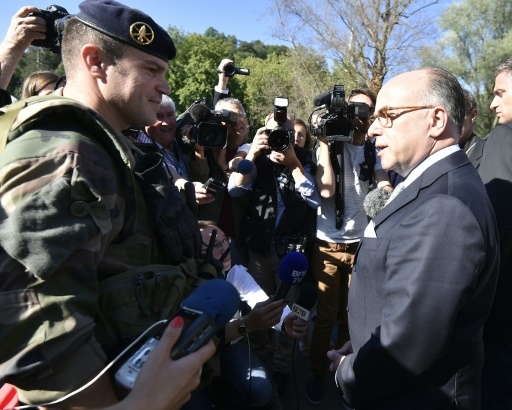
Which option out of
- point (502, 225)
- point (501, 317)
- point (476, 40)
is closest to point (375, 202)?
point (502, 225)

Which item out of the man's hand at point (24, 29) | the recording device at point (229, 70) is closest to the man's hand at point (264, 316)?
the man's hand at point (24, 29)

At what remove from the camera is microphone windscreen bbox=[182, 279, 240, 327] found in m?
1.07

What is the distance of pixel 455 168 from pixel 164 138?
7.77ft

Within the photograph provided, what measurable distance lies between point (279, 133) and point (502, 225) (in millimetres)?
1720

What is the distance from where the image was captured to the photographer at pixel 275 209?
3510 millimetres

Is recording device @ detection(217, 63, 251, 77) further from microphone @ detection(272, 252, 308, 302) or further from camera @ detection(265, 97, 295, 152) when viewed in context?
microphone @ detection(272, 252, 308, 302)

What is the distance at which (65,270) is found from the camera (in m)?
1.00

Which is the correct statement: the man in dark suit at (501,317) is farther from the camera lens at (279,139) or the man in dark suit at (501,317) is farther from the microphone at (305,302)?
the camera lens at (279,139)

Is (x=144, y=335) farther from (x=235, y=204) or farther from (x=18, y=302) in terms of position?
(x=235, y=204)

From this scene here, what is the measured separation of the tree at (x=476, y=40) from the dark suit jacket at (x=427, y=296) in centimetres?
2885

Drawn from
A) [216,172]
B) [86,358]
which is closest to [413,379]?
[86,358]

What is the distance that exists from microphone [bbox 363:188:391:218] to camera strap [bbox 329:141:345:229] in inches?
14.8

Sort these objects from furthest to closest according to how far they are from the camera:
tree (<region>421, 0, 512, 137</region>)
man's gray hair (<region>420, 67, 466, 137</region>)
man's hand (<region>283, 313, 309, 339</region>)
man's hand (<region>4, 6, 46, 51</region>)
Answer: tree (<region>421, 0, 512, 137</region>) → man's hand (<region>4, 6, 46, 51</region>) → man's hand (<region>283, 313, 309, 339</region>) → man's gray hair (<region>420, 67, 466, 137</region>)

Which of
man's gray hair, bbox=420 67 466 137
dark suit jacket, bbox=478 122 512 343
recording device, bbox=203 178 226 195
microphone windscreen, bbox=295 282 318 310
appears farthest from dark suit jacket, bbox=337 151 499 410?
recording device, bbox=203 178 226 195
